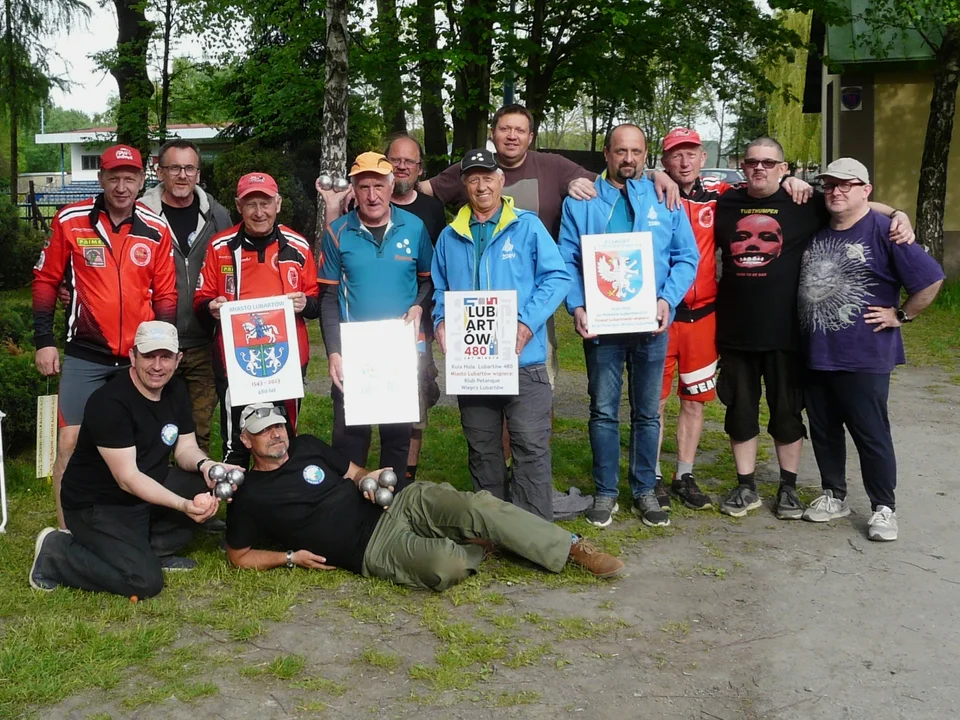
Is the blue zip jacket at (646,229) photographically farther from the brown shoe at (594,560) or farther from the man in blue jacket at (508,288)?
the brown shoe at (594,560)

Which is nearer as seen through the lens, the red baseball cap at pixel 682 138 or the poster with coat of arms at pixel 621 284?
the poster with coat of arms at pixel 621 284

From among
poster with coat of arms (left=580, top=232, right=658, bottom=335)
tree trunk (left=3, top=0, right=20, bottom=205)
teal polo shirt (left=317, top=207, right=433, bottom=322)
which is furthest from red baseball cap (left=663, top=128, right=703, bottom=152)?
tree trunk (left=3, top=0, right=20, bottom=205)

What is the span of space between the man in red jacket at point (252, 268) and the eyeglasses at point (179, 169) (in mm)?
471

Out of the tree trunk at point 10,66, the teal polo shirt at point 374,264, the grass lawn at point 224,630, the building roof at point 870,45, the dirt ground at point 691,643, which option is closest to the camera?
the dirt ground at point 691,643

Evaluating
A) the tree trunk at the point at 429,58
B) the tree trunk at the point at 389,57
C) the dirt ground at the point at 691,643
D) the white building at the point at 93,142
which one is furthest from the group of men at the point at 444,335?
the white building at the point at 93,142

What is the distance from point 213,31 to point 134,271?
16.2 meters

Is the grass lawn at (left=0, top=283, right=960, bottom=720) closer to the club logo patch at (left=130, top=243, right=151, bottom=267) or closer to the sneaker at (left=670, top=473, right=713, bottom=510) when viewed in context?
the sneaker at (left=670, top=473, right=713, bottom=510)

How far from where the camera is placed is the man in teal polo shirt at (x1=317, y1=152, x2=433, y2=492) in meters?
5.86

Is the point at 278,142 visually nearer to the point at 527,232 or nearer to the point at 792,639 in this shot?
the point at 527,232

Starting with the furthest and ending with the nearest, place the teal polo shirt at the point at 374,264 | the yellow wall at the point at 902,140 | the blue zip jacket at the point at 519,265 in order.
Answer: the yellow wall at the point at 902,140, the teal polo shirt at the point at 374,264, the blue zip jacket at the point at 519,265

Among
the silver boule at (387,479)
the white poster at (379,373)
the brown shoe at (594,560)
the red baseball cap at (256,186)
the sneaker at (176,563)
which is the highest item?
the red baseball cap at (256,186)

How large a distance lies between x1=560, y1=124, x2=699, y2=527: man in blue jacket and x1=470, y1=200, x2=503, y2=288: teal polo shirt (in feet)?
1.84

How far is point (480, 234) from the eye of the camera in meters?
5.69

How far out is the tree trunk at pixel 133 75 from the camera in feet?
65.6
